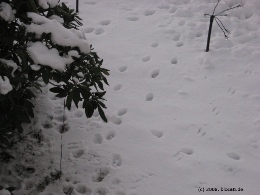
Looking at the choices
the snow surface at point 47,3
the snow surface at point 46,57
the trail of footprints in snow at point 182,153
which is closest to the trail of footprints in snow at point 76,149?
the trail of footprints in snow at point 182,153

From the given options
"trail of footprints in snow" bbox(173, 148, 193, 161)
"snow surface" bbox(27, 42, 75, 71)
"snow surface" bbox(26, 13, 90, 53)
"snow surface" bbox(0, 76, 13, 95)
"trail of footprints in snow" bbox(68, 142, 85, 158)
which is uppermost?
"snow surface" bbox(26, 13, 90, 53)

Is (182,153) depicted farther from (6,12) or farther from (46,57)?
(6,12)

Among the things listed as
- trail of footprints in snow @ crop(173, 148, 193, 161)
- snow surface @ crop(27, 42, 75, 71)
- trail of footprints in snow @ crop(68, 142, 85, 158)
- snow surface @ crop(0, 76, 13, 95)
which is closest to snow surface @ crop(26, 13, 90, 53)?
snow surface @ crop(27, 42, 75, 71)

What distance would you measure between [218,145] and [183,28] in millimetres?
1957

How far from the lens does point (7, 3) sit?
189cm

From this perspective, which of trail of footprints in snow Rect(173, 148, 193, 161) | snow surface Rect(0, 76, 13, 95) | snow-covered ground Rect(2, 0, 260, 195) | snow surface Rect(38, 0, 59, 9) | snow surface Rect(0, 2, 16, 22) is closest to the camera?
snow surface Rect(0, 76, 13, 95)

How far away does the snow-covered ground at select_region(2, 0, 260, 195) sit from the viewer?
8.25ft

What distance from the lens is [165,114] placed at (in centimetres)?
309

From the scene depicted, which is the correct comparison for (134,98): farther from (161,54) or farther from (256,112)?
(256,112)

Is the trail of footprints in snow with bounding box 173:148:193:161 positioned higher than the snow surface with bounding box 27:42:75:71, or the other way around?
the snow surface with bounding box 27:42:75:71

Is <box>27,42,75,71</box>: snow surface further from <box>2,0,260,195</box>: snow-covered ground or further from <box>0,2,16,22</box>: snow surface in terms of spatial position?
<box>2,0,260,195</box>: snow-covered ground

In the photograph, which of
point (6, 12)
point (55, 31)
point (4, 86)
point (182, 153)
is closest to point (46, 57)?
point (55, 31)

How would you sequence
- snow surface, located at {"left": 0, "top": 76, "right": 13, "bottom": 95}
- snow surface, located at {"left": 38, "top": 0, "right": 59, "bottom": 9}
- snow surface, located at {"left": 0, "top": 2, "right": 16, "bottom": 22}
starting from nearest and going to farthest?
snow surface, located at {"left": 0, "top": 76, "right": 13, "bottom": 95}
snow surface, located at {"left": 0, "top": 2, "right": 16, "bottom": 22}
snow surface, located at {"left": 38, "top": 0, "right": 59, "bottom": 9}

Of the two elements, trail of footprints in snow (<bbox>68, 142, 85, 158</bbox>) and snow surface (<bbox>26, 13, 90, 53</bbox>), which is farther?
trail of footprints in snow (<bbox>68, 142, 85, 158</bbox>)
